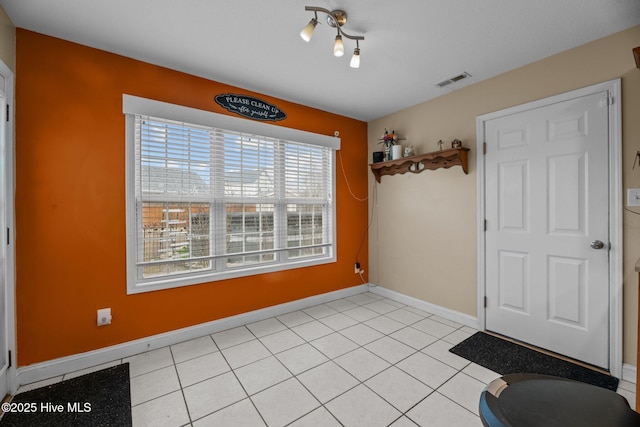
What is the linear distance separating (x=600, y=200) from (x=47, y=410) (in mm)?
4210

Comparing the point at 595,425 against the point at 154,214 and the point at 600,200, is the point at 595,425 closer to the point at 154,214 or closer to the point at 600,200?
the point at 600,200

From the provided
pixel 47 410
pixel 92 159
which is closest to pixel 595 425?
pixel 47 410

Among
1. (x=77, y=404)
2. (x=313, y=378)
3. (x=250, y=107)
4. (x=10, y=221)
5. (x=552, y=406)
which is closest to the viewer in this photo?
(x=552, y=406)

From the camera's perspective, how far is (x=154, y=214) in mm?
2561

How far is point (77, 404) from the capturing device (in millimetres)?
1816

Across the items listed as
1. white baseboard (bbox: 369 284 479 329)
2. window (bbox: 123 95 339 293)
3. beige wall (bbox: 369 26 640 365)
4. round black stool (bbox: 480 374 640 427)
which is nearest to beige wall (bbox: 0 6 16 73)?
window (bbox: 123 95 339 293)

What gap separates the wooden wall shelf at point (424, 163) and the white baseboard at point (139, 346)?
6.66 ft

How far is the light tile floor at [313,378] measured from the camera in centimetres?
172

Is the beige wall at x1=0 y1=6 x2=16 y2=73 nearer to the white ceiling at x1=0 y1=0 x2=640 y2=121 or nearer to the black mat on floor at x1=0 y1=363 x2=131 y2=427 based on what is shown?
the white ceiling at x1=0 y1=0 x2=640 y2=121

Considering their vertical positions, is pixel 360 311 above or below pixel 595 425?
below

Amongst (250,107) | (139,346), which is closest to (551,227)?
(250,107)

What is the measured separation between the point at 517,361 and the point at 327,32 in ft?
10.1

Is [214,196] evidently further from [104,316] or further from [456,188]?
[456,188]

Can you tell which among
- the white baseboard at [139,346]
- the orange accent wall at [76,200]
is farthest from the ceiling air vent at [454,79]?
the white baseboard at [139,346]
